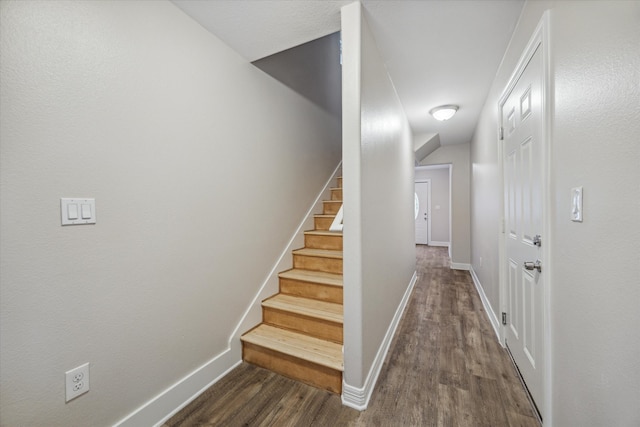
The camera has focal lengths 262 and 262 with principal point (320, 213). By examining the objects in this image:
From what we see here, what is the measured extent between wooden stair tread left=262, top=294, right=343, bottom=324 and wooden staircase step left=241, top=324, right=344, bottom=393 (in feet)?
0.55

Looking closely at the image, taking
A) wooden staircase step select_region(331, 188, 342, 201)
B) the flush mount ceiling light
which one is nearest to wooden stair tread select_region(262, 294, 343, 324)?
wooden staircase step select_region(331, 188, 342, 201)

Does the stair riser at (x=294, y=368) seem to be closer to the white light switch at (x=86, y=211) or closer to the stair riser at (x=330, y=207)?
the white light switch at (x=86, y=211)

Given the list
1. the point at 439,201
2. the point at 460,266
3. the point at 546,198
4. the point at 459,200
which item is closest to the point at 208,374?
the point at 546,198

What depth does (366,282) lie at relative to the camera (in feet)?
5.18

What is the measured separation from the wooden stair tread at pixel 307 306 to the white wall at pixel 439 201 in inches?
256

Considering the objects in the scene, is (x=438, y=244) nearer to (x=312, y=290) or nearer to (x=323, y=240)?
(x=323, y=240)

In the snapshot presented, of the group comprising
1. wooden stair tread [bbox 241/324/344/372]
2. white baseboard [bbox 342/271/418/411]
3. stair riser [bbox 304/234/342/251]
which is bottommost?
white baseboard [bbox 342/271/418/411]

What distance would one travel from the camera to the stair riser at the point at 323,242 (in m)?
2.64

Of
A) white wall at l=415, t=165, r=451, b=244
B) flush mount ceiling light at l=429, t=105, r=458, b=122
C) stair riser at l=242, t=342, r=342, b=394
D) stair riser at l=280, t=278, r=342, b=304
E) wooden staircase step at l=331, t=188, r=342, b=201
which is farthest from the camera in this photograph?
white wall at l=415, t=165, r=451, b=244

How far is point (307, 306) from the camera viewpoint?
206 centimetres

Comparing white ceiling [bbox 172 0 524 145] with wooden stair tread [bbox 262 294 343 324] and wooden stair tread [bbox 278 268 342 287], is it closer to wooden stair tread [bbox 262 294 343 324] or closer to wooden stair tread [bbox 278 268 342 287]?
wooden stair tread [bbox 278 268 342 287]

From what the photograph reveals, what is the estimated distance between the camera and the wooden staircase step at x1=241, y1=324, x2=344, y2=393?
163 cm

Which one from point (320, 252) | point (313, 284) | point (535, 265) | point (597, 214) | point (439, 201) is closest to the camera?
point (597, 214)

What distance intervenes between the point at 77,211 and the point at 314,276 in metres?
1.64
